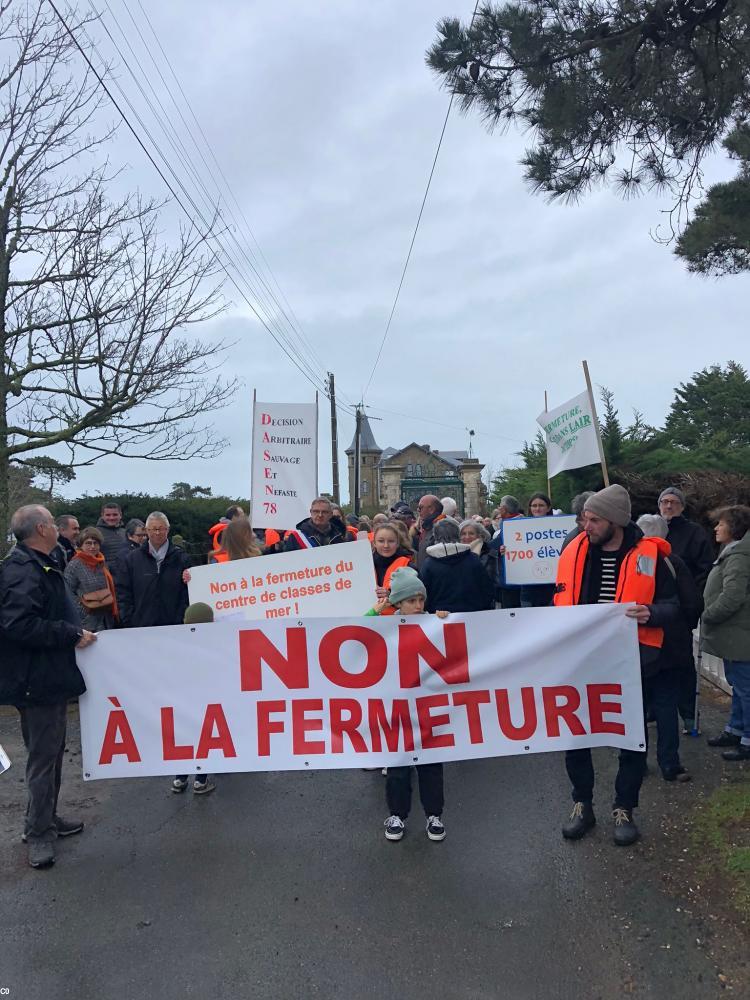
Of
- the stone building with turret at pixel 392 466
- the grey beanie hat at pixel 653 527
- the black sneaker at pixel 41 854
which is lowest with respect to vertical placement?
the black sneaker at pixel 41 854

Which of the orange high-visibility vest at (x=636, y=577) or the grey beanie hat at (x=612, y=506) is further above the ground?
the grey beanie hat at (x=612, y=506)

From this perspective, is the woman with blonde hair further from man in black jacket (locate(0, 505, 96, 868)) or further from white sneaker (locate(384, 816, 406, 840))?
man in black jacket (locate(0, 505, 96, 868))

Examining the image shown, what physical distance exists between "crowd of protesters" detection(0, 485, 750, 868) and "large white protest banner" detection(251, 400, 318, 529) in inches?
53.9

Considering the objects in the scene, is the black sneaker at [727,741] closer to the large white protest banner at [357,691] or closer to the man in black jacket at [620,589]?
the man in black jacket at [620,589]

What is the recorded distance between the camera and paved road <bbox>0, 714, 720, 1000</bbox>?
10.8ft

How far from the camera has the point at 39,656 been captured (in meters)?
4.47

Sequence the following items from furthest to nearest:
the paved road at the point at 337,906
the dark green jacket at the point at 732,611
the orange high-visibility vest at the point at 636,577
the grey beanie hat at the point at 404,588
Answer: the dark green jacket at the point at 732,611 < the grey beanie hat at the point at 404,588 < the orange high-visibility vest at the point at 636,577 < the paved road at the point at 337,906

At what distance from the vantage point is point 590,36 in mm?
5207

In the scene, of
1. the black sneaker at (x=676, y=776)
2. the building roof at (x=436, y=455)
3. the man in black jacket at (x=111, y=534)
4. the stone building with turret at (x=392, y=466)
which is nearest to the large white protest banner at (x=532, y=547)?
the black sneaker at (x=676, y=776)

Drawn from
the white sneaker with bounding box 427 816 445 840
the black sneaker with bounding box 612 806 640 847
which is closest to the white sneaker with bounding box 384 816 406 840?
the white sneaker with bounding box 427 816 445 840

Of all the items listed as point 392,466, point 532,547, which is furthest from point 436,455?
point 532,547

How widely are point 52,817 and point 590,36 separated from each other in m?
5.85

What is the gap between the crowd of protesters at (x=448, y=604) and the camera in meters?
4.46

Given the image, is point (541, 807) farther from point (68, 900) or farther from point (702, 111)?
point (702, 111)
